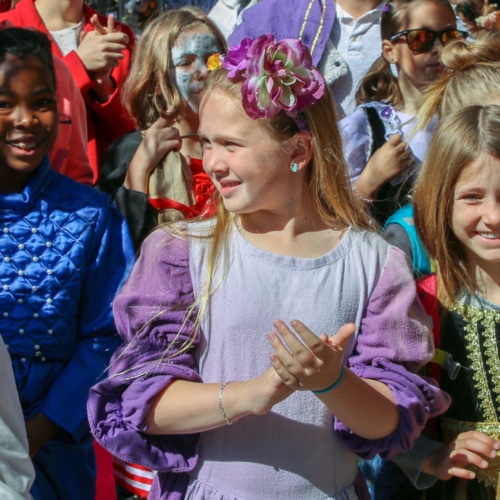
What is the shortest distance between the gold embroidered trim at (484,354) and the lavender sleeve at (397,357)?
0.27m

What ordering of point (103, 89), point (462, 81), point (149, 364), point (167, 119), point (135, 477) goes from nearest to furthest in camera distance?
point (149, 364), point (135, 477), point (462, 81), point (167, 119), point (103, 89)

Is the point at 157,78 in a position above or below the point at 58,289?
above

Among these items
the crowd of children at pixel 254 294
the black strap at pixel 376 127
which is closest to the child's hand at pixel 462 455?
the crowd of children at pixel 254 294

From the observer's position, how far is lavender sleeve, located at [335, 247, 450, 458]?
216cm

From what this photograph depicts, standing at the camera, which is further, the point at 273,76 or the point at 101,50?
the point at 101,50

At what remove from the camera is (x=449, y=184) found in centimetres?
257

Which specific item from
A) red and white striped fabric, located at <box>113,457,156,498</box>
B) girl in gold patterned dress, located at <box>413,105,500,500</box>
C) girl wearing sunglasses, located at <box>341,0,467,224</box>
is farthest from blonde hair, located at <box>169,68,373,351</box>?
red and white striped fabric, located at <box>113,457,156,498</box>

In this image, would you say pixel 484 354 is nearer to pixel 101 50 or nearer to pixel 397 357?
pixel 397 357

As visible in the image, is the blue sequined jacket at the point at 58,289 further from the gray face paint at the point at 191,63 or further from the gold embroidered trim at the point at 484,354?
the gold embroidered trim at the point at 484,354

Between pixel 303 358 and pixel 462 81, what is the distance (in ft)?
5.23

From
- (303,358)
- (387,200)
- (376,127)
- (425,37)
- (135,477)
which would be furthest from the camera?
(425,37)

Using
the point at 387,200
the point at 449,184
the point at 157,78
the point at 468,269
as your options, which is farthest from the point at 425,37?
the point at 468,269

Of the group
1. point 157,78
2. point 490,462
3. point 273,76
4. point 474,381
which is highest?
point 273,76

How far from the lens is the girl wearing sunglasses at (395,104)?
3.26m
